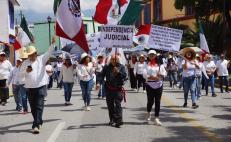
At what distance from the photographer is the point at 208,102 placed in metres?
18.0

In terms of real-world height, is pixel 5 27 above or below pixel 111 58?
above

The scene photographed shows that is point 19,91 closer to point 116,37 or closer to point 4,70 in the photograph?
point 4,70

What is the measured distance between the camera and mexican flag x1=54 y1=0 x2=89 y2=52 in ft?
41.0

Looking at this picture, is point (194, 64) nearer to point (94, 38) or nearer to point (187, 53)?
point (187, 53)

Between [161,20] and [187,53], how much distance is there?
194ft

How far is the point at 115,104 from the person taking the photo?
12.0 metres

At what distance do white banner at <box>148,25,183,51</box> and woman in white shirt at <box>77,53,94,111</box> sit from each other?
191 cm

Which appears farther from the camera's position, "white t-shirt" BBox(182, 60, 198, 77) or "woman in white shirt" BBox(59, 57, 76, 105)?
"woman in white shirt" BBox(59, 57, 76, 105)

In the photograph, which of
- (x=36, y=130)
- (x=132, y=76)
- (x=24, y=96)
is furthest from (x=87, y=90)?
(x=132, y=76)

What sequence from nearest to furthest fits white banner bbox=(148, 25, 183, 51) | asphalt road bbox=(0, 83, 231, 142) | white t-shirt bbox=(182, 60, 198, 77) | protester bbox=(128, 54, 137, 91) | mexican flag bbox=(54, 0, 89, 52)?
asphalt road bbox=(0, 83, 231, 142)
mexican flag bbox=(54, 0, 89, 52)
white banner bbox=(148, 25, 183, 51)
white t-shirt bbox=(182, 60, 198, 77)
protester bbox=(128, 54, 137, 91)

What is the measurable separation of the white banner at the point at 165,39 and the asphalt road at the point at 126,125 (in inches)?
72.6

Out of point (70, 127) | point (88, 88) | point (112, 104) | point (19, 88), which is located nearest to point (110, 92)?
point (112, 104)

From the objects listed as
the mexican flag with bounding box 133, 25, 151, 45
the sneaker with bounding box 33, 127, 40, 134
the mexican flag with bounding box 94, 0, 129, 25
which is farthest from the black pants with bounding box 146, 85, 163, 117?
the mexican flag with bounding box 133, 25, 151, 45

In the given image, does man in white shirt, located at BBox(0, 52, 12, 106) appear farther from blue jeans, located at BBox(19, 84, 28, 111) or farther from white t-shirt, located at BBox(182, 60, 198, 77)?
white t-shirt, located at BBox(182, 60, 198, 77)
